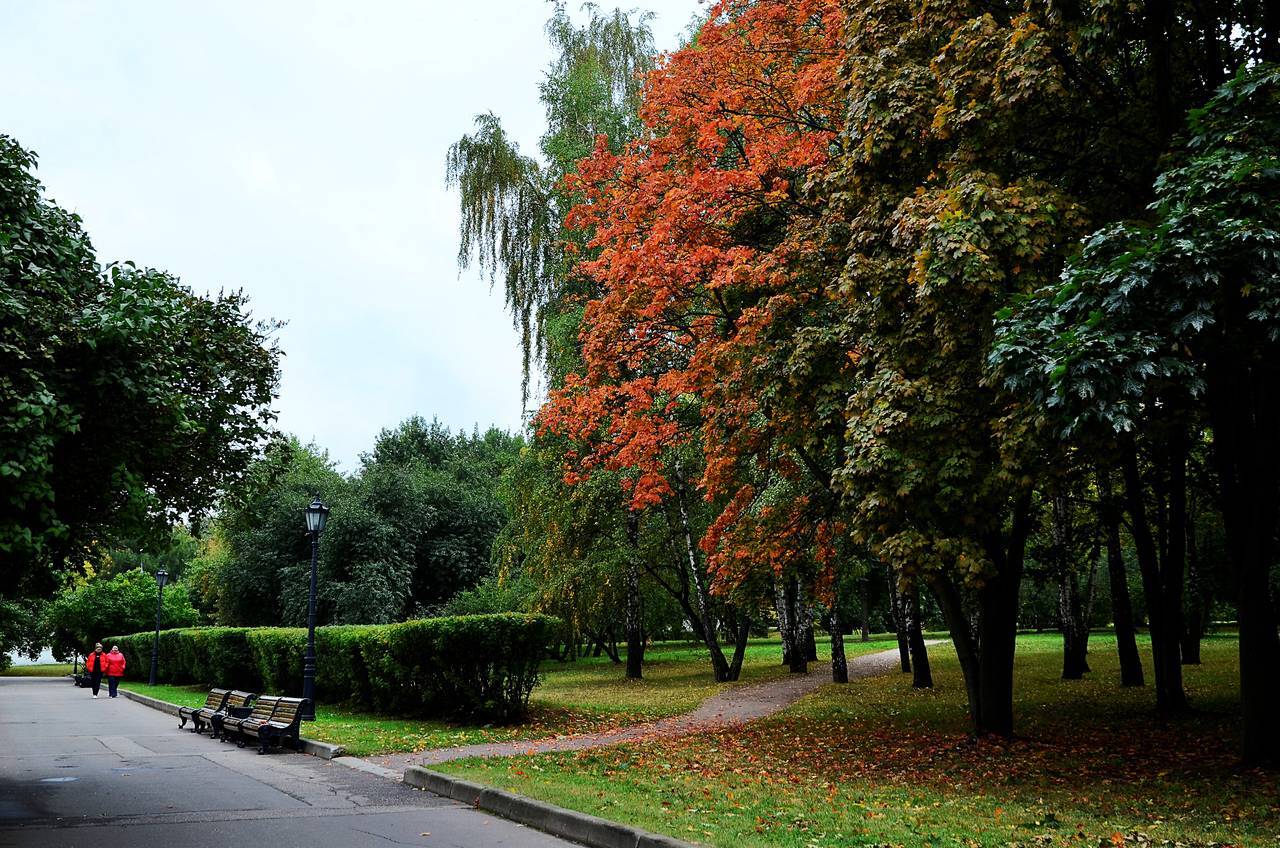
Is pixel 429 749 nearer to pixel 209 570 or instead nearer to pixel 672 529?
pixel 672 529

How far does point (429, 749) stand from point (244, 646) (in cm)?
1571

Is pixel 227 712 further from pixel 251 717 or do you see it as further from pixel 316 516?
pixel 316 516

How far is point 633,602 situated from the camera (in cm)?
2798

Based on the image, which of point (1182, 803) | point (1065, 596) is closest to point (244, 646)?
point (1065, 596)

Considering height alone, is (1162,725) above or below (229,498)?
below

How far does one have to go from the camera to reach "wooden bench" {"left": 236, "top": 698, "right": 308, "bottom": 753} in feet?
46.1

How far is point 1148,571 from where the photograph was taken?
1675cm

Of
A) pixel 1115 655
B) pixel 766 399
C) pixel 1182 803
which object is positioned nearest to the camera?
pixel 1182 803

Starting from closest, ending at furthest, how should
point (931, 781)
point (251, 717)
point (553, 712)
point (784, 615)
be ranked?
point (931, 781), point (251, 717), point (553, 712), point (784, 615)

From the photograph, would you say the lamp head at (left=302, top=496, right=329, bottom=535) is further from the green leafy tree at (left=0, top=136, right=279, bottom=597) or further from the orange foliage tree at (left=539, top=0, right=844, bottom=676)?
the green leafy tree at (left=0, top=136, right=279, bottom=597)

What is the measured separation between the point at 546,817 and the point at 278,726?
25.1ft

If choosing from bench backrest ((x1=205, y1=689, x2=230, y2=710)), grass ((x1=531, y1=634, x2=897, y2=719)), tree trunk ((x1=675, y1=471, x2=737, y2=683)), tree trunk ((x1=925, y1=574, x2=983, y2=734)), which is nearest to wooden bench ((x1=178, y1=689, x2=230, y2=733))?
bench backrest ((x1=205, y1=689, x2=230, y2=710))

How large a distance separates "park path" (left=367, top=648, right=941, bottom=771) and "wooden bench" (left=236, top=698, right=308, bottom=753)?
208cm

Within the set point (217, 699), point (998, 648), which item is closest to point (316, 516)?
point (217, 699)
